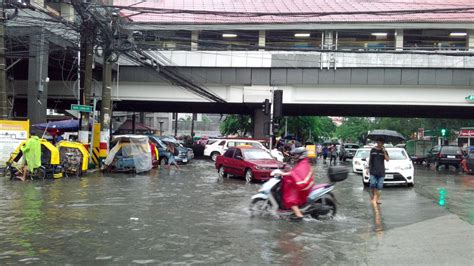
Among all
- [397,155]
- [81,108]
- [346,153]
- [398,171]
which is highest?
[81,108]

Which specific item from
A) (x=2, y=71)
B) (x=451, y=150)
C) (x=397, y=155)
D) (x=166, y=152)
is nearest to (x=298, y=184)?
(x=397, y=155)

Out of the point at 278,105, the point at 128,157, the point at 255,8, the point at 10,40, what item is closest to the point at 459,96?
the point at 278,105

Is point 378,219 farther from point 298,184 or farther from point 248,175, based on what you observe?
point 248,175

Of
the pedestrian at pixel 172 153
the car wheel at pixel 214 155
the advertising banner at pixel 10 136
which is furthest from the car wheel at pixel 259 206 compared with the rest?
the car wheel at pixel 214 155

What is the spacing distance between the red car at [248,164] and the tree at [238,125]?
32.4 m

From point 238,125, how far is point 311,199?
4511 centimetres

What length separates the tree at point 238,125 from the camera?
54084 millimetres

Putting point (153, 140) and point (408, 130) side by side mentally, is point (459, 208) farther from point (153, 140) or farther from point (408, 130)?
point (408, 130)

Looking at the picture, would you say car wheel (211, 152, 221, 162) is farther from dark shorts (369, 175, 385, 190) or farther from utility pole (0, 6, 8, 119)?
dark shorts (369, 175, 385, 190)

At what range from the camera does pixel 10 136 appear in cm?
1927

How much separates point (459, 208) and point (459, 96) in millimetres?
21166

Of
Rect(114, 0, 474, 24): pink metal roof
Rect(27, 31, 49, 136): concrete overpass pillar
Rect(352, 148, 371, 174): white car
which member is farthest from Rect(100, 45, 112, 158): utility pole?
Rect(352, 148, 371, 174): white car

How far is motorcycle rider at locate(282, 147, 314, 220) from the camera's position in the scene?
32.2 ft

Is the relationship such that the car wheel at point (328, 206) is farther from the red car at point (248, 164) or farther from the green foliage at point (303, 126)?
the green foliage at point (303, 126)
